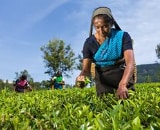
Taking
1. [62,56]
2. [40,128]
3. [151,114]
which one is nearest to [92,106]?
[151,114]

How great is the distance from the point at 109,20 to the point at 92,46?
534 millimetres

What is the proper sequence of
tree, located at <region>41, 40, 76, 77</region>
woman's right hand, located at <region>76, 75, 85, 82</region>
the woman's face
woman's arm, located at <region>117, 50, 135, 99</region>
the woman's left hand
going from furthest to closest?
tree, located at <region>41, 40, 76, 77</region>, woman's right hand, located at <region>76, 75, 85, 82</region>, the woman's face, woman's arm, located at <region>117, 50, 135, 99</region>, the woman's left hand

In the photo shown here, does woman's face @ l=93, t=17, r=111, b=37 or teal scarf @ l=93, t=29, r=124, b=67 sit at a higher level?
woman's face @ l=93, t=17, r=111, b=37

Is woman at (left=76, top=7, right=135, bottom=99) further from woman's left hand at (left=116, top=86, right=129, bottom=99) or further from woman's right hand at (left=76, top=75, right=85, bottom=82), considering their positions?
woman's left hand at (left=116, top=86, right=129, bottom=99)

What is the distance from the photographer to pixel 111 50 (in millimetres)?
5738

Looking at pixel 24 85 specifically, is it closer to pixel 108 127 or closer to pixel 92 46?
pixel 92 46

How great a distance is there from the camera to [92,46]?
5.96 meters

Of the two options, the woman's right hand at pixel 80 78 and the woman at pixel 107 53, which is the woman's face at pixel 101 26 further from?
the woman's right hand at pixel 80 78

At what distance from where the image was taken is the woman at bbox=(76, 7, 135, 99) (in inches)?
218

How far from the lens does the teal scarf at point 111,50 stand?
569 cm

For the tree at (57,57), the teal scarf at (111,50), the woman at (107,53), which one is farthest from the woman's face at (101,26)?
the tree at (57,57)

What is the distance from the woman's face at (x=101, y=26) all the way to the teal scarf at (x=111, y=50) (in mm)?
125

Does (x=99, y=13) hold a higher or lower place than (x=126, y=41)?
higher

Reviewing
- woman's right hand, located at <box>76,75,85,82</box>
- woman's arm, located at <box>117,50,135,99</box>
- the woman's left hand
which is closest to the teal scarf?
woman's arm, located at <box>117,50,135,99</box>
